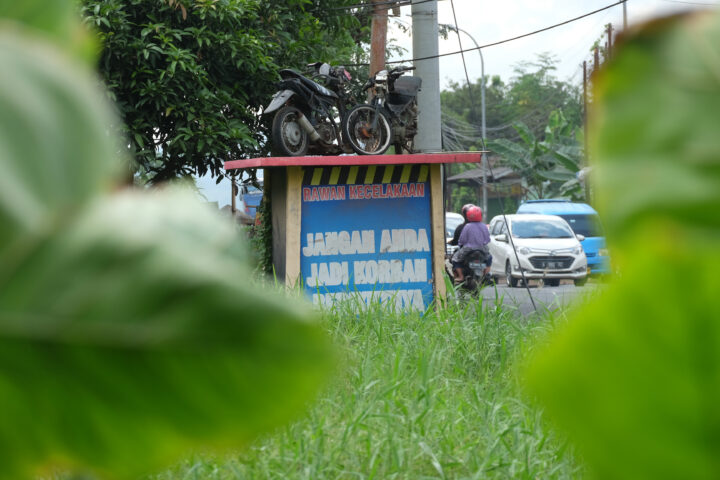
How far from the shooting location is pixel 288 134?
5.55 m

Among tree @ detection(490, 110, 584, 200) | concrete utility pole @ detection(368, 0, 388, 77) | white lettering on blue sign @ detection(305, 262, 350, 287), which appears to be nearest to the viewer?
white lettering on blue sign @ detection(305, 262, 350, 287)

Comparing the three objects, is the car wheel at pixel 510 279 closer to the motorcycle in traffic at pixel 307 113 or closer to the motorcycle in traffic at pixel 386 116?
the motorcycle in traffic at pixel 386 116

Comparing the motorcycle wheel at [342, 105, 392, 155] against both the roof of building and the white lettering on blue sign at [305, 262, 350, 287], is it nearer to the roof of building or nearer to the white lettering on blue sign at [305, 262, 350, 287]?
the roof of building

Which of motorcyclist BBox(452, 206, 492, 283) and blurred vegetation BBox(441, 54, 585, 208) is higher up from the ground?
blurred vegetation BBox(441, 54, 585, 208)

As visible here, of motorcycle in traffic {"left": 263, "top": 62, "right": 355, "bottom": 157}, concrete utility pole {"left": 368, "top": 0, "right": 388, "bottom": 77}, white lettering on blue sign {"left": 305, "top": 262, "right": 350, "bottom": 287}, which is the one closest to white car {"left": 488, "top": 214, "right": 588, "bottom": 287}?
concrete utility pole {"left": 368, "top": 0, "right": 388, "bottom": 77}

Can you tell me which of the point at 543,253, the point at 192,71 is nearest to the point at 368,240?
the point at 192,71

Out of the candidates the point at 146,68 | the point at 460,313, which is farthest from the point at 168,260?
the point at 146,68

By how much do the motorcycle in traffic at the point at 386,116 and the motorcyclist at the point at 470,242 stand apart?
169cm

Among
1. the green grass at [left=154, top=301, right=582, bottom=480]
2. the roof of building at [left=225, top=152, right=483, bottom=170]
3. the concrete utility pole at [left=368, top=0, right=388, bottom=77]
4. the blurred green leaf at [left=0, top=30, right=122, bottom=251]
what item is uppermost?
the concrete utility pole at [left=368, top=0, right=388, bottom=77]

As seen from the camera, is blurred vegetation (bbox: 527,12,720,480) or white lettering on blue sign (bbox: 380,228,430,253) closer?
blurred vegetation (bbox: 527,12,720,480)

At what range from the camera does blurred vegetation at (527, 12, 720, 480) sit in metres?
0.13

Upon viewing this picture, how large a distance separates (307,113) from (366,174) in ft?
3.26

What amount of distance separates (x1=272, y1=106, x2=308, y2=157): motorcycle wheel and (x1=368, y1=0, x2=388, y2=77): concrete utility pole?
3195mm

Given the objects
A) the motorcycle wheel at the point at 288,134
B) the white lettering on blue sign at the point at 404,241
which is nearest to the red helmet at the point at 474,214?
the motorcycle wheel at the point at 288,134
